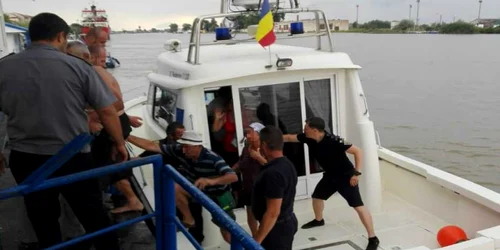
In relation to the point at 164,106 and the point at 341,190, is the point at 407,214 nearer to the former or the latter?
the point at 341,190

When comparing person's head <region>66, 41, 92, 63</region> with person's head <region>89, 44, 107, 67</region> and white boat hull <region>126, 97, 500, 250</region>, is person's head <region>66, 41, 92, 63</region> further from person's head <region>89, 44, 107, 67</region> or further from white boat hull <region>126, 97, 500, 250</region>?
white boat hull <region>126, 97, 500, 250</region>

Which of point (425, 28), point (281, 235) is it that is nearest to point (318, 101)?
point (281, 235)

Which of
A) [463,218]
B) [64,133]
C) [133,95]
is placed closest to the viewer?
[64,133]

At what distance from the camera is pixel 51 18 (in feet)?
9.22

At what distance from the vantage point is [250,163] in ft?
14.6

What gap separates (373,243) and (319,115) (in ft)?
4.79

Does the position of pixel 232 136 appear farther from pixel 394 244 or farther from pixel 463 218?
pixel 463 218

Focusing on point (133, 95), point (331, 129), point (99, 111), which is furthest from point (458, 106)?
→ point (99, 111)

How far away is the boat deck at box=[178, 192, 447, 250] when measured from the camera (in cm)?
455

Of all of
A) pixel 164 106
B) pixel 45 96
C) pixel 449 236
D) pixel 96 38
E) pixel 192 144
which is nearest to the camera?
pixel 45 96

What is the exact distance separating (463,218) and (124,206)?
11.1ft

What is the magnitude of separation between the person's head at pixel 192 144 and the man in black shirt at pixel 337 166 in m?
1.06

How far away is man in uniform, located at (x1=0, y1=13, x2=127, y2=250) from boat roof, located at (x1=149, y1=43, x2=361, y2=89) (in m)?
1.88

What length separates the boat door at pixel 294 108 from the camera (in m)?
4.93
